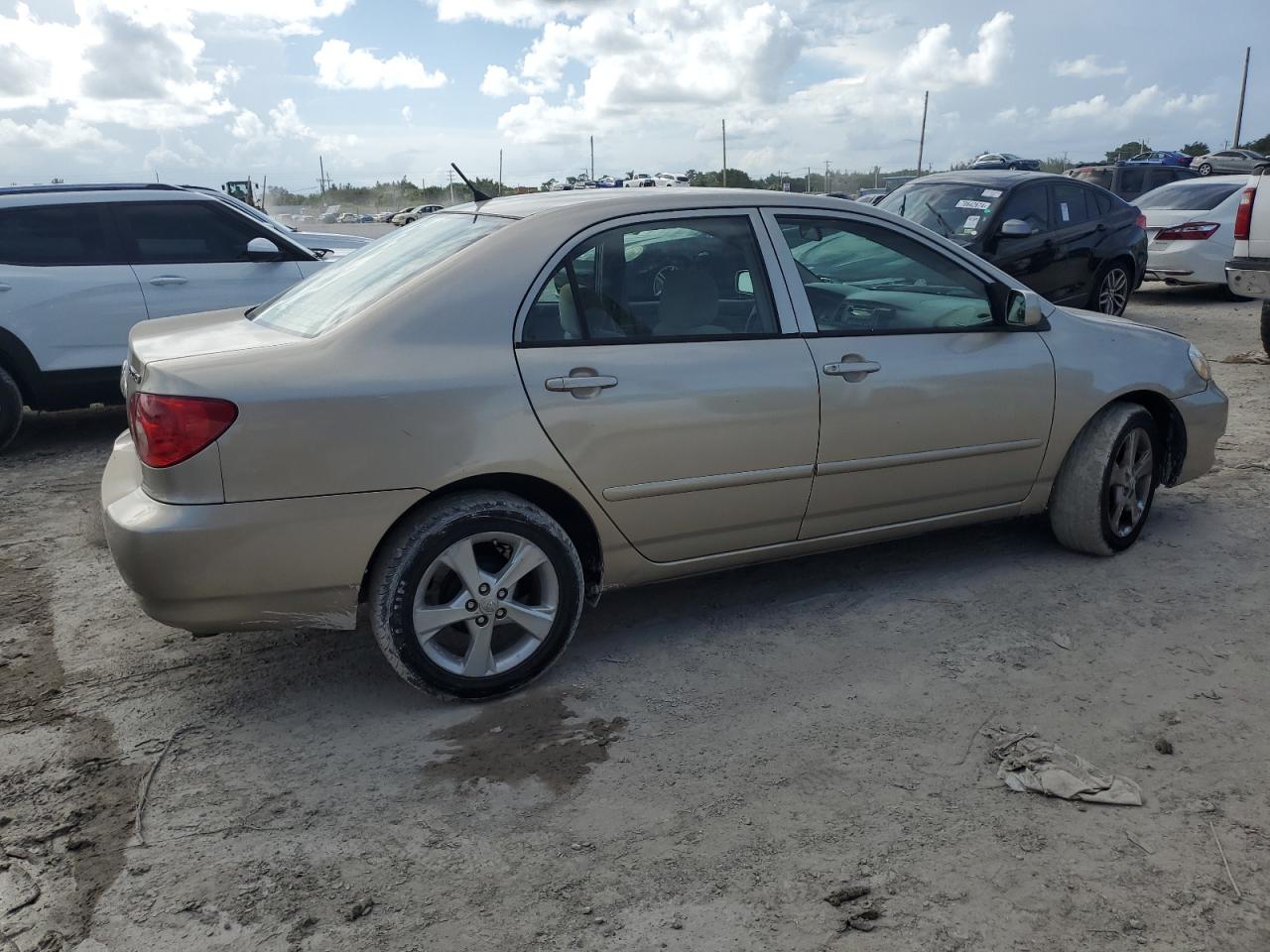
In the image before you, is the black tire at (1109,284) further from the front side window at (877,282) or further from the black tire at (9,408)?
the black tire at (9,408)

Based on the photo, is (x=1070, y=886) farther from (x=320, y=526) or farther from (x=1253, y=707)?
(x=320, y=526)

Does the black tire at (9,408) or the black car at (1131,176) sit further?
the black car at (1131,176)

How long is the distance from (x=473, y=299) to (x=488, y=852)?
1682 millimetres

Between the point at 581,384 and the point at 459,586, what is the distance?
752 millimetres

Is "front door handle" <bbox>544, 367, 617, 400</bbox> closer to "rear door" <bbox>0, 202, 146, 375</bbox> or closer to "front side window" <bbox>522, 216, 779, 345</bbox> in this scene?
"front side window" <bbox>522, 216, 779, 345</bbox>

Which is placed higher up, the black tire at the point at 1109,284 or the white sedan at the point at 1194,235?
the white sedan at the point at 1194,235

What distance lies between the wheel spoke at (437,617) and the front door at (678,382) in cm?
56

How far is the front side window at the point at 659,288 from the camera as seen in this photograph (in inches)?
145

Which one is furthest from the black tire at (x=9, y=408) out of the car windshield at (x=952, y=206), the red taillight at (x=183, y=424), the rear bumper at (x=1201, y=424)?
the car windshield at (x=952, y=206)

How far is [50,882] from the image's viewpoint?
106 inches

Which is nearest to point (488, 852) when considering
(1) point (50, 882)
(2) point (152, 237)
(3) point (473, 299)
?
(1) point (50, 882)

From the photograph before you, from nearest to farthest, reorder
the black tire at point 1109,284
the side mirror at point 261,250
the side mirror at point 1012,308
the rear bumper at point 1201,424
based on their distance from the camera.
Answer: the side mirror at point 1012,308 < the rear bumper at point 1201,424 < the side mirror at point 261,250 < the black tire at point 1109,284

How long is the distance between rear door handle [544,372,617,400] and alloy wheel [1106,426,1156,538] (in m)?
2.38

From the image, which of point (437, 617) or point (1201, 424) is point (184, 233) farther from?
point (1201, 424)
